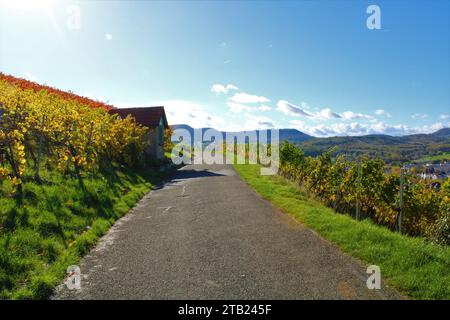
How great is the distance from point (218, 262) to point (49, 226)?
4757mm

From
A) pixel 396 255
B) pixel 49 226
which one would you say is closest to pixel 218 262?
pixel 396 255

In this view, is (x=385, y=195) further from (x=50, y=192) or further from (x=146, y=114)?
(x=146, y=114)

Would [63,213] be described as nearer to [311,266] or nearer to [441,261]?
[311,266]

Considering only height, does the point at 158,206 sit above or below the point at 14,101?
below

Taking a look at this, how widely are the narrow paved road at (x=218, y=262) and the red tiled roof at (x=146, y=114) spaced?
894 inches

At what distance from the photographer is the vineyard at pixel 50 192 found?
253 inches

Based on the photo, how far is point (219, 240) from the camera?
26.9ft

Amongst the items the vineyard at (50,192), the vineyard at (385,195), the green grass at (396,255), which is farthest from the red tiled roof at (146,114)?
the green grass at (396,255)

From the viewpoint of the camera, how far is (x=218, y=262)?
6.73 meters

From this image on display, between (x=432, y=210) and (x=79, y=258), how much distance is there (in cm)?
1392

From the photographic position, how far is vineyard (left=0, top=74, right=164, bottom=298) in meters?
6.42

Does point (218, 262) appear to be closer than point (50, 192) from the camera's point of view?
Yes

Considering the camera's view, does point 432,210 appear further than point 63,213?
Yes

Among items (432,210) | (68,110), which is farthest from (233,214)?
(68,110)
